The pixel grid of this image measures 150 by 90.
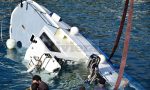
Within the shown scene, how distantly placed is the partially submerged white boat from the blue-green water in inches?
34.7

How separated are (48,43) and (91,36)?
8.77 meters

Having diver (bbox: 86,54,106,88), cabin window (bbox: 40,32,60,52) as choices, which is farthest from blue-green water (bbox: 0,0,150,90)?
cabin window (bbox: 40,32,60,52)

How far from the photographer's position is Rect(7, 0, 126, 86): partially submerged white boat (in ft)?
81.6

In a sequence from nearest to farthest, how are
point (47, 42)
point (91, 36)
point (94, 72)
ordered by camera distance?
1. point (94, 72)
2. point (47, 42)
3. point (91, 36)

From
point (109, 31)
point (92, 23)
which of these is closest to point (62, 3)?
point (92, 23)

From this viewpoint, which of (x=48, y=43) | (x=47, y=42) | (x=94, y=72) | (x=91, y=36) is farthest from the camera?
(x=91, y=36)

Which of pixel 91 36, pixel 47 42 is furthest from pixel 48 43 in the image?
pixel 91 36

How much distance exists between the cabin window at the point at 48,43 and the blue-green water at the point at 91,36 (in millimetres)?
1974

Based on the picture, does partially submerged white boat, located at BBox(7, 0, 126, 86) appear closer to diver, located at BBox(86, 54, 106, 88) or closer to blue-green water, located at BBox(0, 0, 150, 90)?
diver, located at BBox(86, 54, 106, 88)

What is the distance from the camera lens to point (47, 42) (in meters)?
27.6

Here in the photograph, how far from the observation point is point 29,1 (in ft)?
111

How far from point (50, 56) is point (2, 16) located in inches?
708

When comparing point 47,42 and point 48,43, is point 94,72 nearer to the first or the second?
point 48,43

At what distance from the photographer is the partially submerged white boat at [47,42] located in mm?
24859
